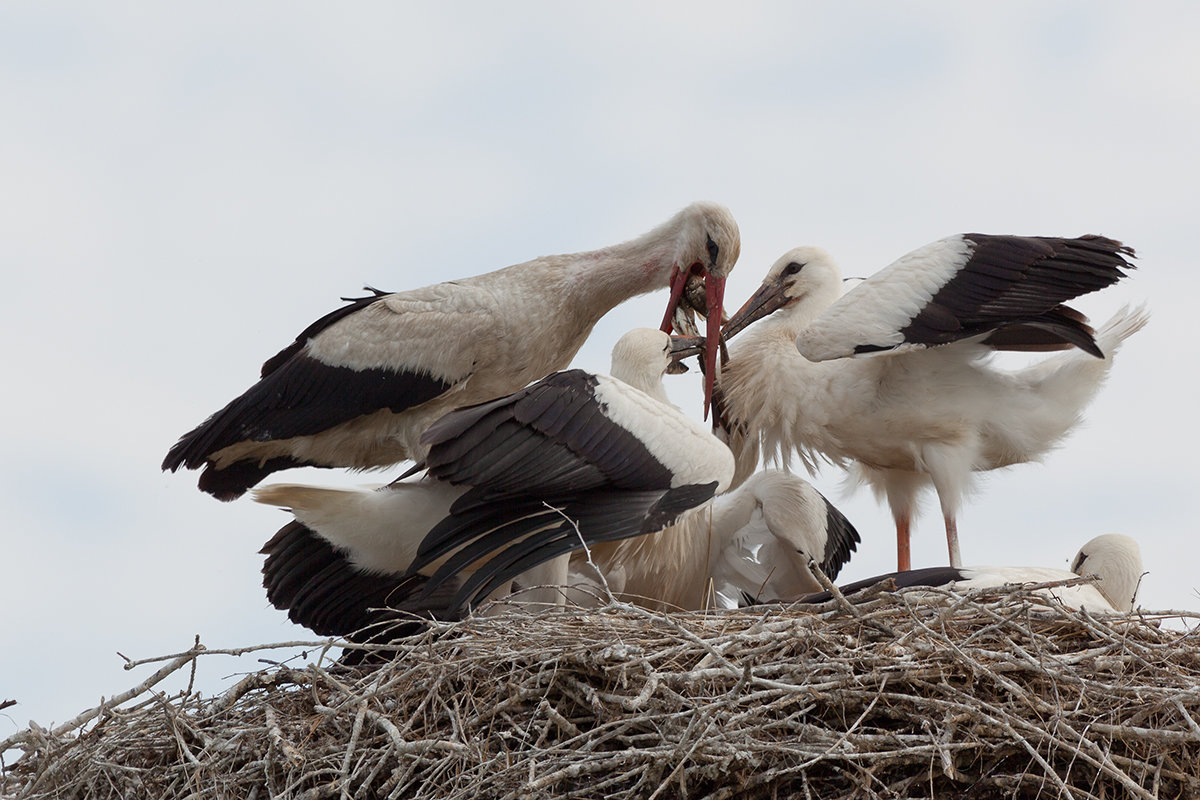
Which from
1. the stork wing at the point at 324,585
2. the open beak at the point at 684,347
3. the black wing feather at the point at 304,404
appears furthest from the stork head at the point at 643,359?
the stork wing at the point at 324,585

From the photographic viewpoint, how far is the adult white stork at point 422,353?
19.7ft

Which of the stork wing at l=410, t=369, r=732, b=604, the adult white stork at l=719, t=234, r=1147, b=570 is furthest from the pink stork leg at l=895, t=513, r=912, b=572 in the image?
the stork wing at l=410, t=369, r=732, b=604

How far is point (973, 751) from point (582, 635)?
1040 mm

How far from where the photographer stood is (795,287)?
21.5ft

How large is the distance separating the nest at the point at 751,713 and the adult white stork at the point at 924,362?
61.2 inches

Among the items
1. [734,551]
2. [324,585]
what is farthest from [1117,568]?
[324,585]

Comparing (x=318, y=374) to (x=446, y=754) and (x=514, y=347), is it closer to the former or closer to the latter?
(x=514, y=347)

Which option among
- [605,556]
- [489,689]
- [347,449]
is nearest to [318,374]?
[347,449]

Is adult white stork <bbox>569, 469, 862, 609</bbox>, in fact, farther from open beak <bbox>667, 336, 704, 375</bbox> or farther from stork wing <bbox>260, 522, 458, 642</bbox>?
stork wing <bbox>260, 522, 458, 642</bbox>

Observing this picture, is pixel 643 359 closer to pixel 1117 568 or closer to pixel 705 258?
pixel 705 258

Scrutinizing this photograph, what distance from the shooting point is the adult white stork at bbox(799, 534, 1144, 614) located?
480cm

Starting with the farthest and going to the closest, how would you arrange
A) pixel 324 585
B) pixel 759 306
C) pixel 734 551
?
pixel 759 306 → pixel 734 551 → pixel 324 585

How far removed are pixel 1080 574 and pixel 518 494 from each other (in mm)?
2075

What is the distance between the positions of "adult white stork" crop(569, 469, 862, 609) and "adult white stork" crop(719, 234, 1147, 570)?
1.29ft
